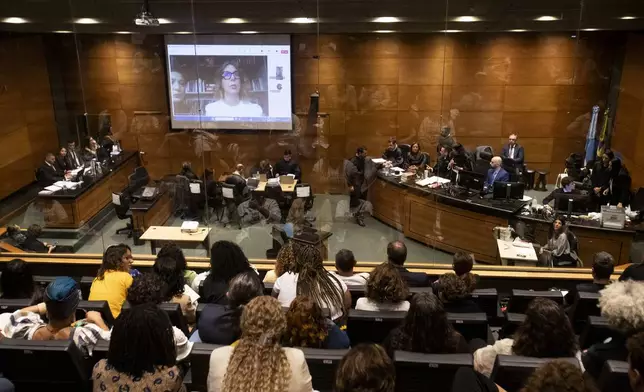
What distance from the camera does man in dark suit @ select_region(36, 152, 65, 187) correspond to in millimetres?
8703

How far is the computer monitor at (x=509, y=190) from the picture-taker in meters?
7.70

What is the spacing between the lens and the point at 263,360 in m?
2.25

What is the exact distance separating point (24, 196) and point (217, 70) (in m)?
3.61

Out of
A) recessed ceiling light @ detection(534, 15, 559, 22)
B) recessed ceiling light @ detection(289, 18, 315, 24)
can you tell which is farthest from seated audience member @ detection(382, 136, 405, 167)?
recessed ceiling light @ detection(534, 15, 559, 22)

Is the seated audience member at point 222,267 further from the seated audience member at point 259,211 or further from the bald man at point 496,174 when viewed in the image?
the bald man at point 496,174

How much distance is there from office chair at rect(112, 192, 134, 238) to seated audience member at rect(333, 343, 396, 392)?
6.76m

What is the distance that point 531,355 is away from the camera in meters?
2.86

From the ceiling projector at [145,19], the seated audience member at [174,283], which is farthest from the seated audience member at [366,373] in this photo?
the ceiling projector at [145,19]

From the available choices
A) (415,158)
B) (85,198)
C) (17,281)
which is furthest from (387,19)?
(17,281)

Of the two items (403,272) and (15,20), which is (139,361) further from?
(15,20)

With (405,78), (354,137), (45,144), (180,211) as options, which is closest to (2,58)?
(45,144)

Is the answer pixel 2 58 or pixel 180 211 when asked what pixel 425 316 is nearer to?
pixel 180 211

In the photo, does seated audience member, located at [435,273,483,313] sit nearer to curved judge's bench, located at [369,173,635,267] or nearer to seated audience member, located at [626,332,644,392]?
seated audience member, located at [626,332,644,392]

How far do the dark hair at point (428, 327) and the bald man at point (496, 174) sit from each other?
5806 millimetres
